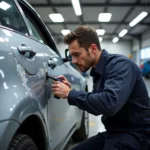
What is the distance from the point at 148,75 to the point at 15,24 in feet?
44.9

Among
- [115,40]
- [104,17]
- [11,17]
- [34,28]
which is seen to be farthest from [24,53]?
[115,40]

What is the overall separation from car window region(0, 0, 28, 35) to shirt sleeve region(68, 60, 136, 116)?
0.52 m

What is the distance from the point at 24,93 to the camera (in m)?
1.05

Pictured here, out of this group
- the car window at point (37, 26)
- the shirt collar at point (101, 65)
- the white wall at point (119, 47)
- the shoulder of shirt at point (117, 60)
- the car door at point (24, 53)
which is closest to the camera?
the car door at point (24, 53)

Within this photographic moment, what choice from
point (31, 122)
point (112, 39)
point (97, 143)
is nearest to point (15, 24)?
point (31, 122)

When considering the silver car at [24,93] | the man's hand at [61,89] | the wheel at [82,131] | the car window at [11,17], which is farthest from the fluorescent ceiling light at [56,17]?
the man's hand at [61,89]

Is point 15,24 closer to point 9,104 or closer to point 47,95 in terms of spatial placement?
point 47,95

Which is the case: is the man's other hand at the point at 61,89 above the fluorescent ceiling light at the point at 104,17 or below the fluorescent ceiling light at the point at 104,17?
below

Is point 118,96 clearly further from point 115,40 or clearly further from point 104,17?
point 115,40

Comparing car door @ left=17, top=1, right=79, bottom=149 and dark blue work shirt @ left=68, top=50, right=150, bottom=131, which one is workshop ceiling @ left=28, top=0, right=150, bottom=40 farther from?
dark blue work shirt @ left=68, top=50, right=150, bottom=131

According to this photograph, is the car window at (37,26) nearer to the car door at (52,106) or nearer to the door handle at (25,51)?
the car door at (52,106)

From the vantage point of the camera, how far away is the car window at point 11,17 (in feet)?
4.13

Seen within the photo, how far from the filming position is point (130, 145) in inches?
53.4

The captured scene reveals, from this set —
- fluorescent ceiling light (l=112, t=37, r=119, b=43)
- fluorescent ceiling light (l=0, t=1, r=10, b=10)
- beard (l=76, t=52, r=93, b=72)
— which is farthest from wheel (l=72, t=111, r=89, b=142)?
fluorescent ceiling light (l=112, t=37, r=119, b=43)
